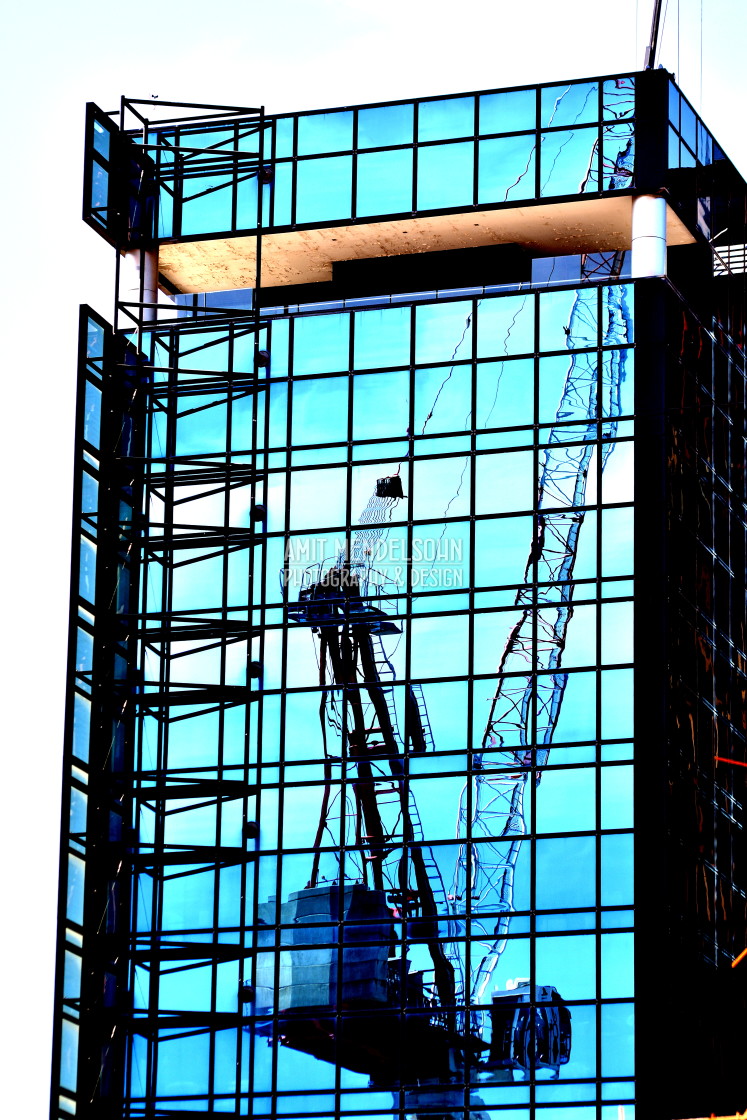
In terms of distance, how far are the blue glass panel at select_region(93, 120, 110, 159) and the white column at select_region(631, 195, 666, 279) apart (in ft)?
48.7

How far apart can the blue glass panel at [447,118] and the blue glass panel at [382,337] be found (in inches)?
191

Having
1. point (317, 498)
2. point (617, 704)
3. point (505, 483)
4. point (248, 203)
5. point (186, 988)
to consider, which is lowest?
point (186, 988)

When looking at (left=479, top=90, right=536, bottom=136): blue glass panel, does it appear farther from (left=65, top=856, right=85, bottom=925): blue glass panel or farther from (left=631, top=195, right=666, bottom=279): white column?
(left=65, top=856, right=85, bottom=925): blue glass panel

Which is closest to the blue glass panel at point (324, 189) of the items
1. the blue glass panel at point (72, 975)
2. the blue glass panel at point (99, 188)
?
the blue glass panel at point (99, 188)

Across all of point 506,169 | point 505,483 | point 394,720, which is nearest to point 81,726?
point 394,720

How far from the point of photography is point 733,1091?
54.9 m

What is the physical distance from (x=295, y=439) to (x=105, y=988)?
1512cm

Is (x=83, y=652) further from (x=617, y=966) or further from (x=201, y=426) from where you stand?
(x=617, y=966)

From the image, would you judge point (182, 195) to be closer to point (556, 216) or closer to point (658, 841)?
point (556, 216)

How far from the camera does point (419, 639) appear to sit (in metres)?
57.1

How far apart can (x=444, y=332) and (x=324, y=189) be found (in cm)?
568

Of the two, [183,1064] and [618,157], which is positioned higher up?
[618,157]

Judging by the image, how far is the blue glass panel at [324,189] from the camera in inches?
2393

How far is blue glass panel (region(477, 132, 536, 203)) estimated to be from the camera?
59.1m
